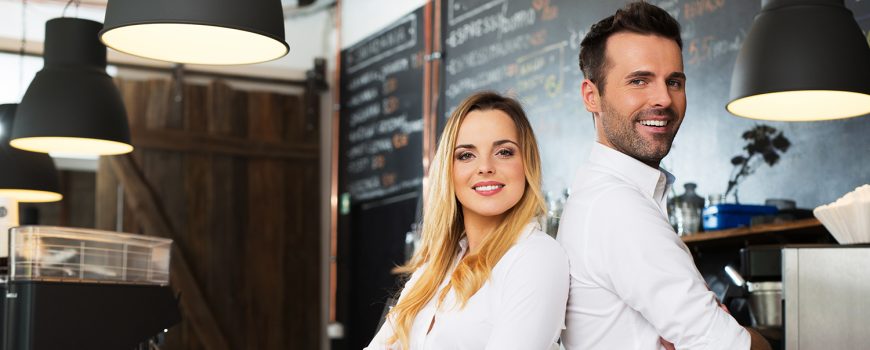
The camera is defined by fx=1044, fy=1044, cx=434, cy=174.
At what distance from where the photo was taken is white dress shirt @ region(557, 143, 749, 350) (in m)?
1.62

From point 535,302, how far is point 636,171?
29 cm

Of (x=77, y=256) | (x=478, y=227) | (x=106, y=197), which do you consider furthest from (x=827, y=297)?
(x=106, y=197)

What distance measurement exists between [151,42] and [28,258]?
36.0 inches

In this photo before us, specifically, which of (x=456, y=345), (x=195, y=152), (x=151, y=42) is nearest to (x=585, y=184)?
(x=456, y=345)

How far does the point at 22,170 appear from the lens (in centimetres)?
451

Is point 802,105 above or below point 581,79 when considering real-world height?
below

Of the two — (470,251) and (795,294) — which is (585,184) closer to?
(470,251)

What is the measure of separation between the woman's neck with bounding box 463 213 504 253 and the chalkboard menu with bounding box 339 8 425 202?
361 centimetres

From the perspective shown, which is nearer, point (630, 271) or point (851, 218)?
point (630, 271)

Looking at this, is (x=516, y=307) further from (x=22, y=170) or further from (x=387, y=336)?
(x=22, y=170)

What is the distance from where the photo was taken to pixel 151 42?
2395 millimetres

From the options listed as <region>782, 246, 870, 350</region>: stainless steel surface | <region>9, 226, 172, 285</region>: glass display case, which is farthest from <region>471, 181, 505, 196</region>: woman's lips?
<region>9, 226, 172, 285</region>: glass display case

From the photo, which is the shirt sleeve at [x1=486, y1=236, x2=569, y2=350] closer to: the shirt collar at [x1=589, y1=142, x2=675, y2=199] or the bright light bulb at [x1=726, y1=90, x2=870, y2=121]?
the shirt collar at [x1=589, y1=142, x2=675, y2=199]

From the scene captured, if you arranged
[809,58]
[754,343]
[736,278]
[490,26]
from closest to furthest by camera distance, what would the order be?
1. [754,343]
2. [809,58]
3. [736,278]
4. [490,26]
